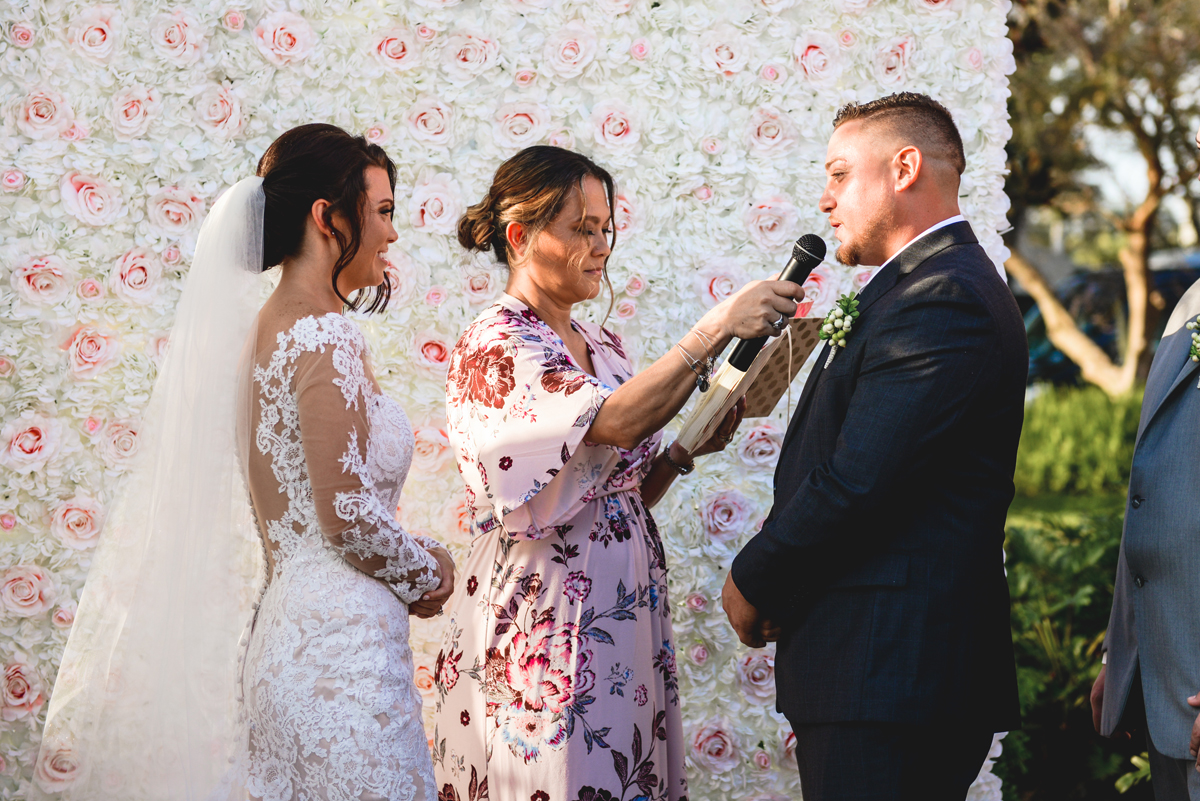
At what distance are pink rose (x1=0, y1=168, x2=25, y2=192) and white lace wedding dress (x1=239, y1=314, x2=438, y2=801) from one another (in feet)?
5.77

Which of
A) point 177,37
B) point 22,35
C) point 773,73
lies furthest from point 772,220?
Result: point 22,35

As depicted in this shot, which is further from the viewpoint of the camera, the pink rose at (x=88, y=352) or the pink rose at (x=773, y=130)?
the pink rose at (x=773, y=130)

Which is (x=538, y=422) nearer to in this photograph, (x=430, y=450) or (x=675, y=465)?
(x=675, y=465)

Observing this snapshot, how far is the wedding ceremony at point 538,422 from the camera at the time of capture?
2238 millimetres

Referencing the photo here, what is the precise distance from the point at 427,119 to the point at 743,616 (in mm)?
2266

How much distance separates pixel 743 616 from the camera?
2.34 m

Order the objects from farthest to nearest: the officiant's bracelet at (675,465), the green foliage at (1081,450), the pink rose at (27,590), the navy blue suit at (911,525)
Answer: the green foliage at (1081,450) < the pink rose at (27,590) < the officiant's bracelet at (675,465) < the navy blue suit at (911,525)

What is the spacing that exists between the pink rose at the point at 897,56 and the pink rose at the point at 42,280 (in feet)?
9.79

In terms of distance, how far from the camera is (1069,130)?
1191 cm

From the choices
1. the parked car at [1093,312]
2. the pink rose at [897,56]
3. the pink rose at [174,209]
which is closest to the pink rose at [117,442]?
the pink rose at [174,209]

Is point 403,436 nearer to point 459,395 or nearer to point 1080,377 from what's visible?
point 459,395

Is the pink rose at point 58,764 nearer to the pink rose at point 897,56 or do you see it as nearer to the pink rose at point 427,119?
the pink rose at point 427,119

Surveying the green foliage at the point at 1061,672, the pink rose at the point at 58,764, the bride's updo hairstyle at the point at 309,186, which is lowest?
the green foliage at the point at 1061,672

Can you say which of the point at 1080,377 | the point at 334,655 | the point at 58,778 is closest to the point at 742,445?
the point at 334,655
